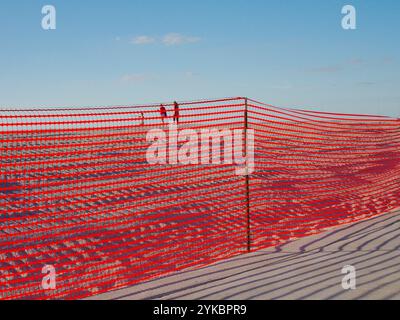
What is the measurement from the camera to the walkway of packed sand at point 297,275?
4.60 m

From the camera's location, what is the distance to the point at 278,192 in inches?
490

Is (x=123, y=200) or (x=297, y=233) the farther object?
(x=123, y=200)

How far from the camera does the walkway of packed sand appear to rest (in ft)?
15.1

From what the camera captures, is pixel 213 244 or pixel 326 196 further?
pixel 326 196

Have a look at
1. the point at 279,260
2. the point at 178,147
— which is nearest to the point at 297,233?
the point at 279,260

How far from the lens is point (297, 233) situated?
25.4ft

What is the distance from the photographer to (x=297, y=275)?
204 inches

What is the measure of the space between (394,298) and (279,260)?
5.92 feet
